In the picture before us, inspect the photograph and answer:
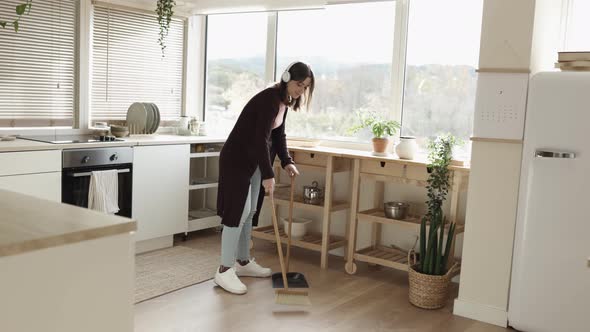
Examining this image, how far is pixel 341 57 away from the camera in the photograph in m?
4.77

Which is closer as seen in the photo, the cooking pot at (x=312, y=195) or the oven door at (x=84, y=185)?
the oven door at (x=84, y=185)

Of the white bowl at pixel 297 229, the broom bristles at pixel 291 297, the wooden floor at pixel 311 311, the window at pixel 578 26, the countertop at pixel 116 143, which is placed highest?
the window at pixel 578 26

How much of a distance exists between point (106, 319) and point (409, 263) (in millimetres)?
2539

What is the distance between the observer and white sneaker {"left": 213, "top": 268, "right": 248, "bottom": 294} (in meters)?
3.75

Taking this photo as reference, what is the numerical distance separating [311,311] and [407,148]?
4.22ft

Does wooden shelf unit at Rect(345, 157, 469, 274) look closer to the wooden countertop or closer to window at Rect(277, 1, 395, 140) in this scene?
the wooden countertop

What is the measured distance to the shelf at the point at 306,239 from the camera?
4488mm

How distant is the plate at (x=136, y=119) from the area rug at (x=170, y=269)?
3.27 feet

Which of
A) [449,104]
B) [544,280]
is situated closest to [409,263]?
[544,280]

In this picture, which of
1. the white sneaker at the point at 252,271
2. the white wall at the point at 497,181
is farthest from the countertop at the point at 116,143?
the white wall at the point at 497,181

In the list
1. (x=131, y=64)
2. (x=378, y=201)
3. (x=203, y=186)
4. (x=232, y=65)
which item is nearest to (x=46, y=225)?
(x=378, y=201)

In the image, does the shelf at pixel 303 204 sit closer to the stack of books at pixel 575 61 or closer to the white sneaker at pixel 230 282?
the white sneaker at pixel 230 282

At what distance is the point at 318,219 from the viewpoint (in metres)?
4.92

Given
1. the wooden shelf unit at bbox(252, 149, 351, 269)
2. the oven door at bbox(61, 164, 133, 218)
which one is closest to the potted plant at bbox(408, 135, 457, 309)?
Result: the wooden shelf unit at bbox(252, 149, 351, 269)
